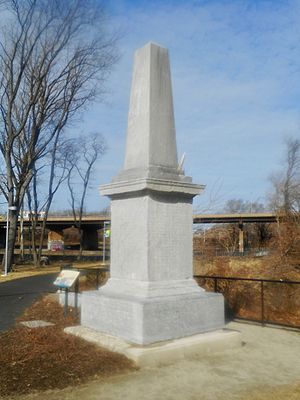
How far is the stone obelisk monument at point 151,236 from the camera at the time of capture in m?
6.61

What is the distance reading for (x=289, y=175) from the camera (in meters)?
45.3

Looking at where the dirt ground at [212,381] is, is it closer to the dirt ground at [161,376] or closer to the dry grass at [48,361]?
the dirt ground at [161,376]

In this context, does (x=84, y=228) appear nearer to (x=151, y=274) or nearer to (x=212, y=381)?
(x=151, y=274)

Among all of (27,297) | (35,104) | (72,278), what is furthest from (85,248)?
(72,278)


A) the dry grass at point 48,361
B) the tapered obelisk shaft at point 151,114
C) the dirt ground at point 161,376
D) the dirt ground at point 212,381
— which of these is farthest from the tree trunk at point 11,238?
the dirt ground at point 212,381

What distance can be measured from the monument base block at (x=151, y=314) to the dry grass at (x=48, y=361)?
434mm

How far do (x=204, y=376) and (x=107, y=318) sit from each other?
1.99m

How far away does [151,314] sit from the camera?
20.7 ft

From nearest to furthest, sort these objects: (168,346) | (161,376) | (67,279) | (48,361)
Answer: (161,376) < (48,361) < (168,346) < (67,279)

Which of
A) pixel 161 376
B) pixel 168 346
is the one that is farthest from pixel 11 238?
pixel 161 376

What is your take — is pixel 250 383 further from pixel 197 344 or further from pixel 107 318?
pixel 107 318

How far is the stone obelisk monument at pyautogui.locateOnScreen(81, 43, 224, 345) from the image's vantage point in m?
6.61

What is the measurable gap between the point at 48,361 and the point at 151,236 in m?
2.35

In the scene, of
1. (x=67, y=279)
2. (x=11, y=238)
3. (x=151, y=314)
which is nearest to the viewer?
(x=151, y=314)
